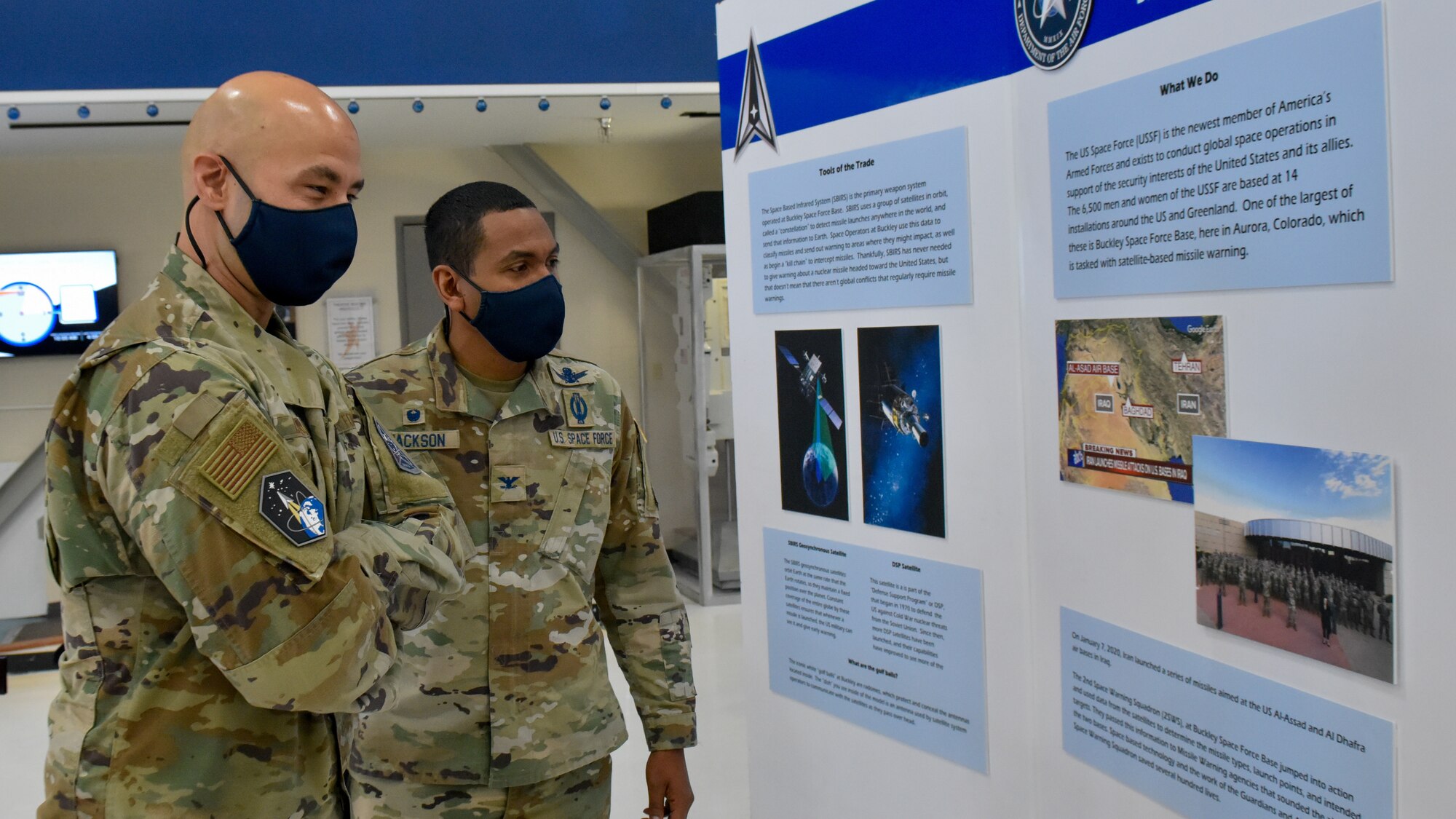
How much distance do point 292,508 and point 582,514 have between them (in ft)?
2.72

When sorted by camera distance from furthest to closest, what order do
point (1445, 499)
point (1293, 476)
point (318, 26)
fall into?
point (318, 26)
point (1293, 476)
point (1445, 499)

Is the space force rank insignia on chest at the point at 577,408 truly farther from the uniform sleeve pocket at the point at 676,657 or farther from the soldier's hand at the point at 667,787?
the soldier's hand at the point at 667,787

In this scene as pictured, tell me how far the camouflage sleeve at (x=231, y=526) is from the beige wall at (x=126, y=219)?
234 inches

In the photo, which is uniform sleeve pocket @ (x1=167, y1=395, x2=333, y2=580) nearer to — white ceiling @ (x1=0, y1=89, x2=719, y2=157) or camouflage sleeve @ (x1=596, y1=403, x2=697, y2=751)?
camouflage sleeve @ (x1=596, y1=403, x2=697, y2=751)

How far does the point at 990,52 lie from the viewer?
172 centimetres

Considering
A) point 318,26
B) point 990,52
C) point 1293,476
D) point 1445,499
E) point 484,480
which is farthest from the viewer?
point 318,26

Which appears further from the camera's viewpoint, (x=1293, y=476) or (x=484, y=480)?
(x=484, y=480)

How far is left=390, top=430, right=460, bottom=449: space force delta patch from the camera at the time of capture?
1.87m

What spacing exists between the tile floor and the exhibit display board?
1.51 meters

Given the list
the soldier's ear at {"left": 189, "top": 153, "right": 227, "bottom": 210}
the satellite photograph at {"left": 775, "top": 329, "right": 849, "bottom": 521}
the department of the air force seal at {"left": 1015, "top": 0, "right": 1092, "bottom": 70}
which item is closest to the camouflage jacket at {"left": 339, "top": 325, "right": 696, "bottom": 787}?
the satellite photograph at {"left": 775, "top": 329, "right": 849, "bottom": 521}

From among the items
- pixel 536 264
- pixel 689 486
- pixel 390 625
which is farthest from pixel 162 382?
pixel 689 486

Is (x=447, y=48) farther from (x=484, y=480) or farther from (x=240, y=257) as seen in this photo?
(x=240, y=257)

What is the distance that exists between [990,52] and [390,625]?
125 cm

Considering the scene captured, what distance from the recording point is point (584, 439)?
1.98 metres
